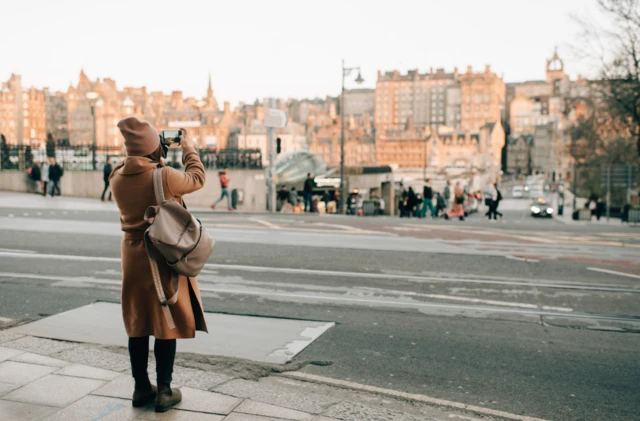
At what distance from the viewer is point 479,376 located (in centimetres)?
552

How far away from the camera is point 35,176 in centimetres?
3088

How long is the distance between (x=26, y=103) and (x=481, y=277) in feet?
543

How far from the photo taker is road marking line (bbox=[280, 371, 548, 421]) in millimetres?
4640

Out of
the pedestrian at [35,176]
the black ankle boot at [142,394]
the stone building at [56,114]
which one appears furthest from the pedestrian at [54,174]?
the stone building at [56,114]

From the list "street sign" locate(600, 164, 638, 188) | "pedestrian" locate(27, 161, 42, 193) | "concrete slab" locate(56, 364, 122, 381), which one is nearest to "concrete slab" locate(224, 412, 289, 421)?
"concrete slab" locate(56, 364, 122, 381)

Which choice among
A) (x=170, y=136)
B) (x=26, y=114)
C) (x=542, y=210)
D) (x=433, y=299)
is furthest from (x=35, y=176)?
(x=26, y=114)

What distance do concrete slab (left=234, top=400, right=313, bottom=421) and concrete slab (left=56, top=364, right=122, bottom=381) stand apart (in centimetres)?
115

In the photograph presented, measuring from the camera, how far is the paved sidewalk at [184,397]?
167 inches

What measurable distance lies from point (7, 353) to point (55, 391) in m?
1.17

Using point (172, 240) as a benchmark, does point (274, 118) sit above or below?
above

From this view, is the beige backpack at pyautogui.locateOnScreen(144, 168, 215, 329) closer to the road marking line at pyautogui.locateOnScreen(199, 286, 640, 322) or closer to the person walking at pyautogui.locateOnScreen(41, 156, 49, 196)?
the road marking line at pyautogui.locateOnScreen(199, 286, 640, 322)

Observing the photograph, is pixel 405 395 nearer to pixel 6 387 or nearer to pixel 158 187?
pixel 158 187

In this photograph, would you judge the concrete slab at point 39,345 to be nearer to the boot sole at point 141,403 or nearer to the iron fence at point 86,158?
the boot sole at point 141,403

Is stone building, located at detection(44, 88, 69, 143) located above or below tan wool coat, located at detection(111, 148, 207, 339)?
above
